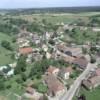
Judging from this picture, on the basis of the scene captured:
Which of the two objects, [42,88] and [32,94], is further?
[42,88]

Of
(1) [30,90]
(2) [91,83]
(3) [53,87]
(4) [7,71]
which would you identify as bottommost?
(4) [7,71]

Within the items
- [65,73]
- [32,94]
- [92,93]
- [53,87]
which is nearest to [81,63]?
[65,73]

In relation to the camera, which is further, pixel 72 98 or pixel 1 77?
pixel 1 77

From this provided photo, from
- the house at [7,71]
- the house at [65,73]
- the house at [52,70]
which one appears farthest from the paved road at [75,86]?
the house at [7,71]

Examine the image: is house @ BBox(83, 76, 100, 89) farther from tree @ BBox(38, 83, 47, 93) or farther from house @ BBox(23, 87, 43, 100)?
house @ BBox(23, 87, 43, 100)

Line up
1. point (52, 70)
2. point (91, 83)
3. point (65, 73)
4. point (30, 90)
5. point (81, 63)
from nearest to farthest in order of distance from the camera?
point (30, 90) → point (91, 83) → point (65, 73) → point (52, 70) → point (81, 63)

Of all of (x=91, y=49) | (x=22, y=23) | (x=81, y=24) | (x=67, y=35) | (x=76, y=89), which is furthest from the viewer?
(x=22, y=23)

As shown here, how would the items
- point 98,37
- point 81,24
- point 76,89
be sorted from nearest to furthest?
point 76,89
point 98,37
point 81,24

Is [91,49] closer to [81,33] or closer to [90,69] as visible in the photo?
[90,69]

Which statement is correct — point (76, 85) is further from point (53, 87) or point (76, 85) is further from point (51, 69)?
point (51, 69)

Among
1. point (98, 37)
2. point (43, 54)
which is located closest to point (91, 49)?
point (43, 54)

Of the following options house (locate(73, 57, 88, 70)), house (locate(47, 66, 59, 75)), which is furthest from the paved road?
house (locate(47, 66, 59, 75))
